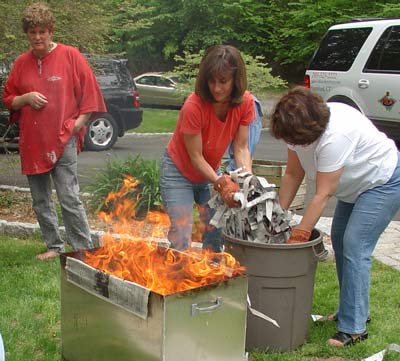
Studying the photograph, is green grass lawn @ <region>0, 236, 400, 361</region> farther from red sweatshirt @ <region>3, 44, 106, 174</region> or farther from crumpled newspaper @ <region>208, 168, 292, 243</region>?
red sweatshirt @ <region>3, 44, 106, 174</region>

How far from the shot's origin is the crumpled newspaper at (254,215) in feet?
11.4

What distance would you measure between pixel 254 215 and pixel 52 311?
152 centimetres

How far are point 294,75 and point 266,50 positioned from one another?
147cm

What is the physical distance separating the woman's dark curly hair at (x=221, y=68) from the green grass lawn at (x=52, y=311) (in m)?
1.52

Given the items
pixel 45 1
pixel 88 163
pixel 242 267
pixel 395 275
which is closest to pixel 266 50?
pixel 88 163

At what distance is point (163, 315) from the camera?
2713 millimetres

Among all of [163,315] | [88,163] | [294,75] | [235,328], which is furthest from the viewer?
[294,75]

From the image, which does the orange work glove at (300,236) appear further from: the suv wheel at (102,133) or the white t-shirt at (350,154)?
the suv wheel at (102,133)

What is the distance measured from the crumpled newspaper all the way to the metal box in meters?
0.56

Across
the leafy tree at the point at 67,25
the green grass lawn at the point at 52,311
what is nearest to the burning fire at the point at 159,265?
the green grass lawn at the point at 52,311

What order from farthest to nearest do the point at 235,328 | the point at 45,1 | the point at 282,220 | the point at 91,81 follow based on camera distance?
the point at 45,1 < the point at 91,81 < the point at 282,220 < the point at 235,328

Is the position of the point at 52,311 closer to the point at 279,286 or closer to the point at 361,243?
the point at 279,286

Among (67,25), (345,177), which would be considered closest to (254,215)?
(345,177)

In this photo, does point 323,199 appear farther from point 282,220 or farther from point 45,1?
point 45,1
